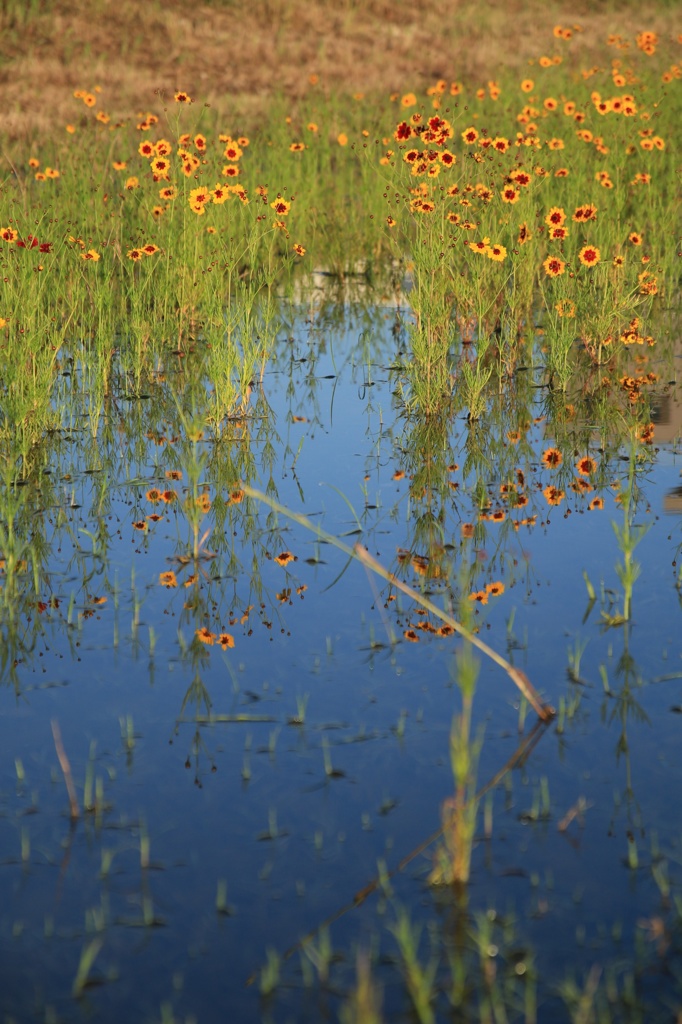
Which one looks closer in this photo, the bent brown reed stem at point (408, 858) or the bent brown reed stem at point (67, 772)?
the bent brown reed stem at point (408, 858)

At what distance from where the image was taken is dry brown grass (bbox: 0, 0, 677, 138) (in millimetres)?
14977

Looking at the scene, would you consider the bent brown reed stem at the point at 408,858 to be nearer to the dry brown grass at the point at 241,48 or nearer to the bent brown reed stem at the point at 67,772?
the bent brown reed stem at the point at 67,772

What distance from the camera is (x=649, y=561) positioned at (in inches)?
181

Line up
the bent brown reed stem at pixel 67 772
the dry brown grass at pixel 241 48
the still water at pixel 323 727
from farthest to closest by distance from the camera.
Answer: the dry brown grass at pixel 241 48
the bent brown reed stem at pixel 67 772
the still water at pixel 323 727

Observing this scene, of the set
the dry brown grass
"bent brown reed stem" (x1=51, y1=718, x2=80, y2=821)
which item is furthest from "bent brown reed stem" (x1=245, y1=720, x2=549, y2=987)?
the dry brown grass

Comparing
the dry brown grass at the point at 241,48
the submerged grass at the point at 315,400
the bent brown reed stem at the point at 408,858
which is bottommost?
the bent brown reed stem at the point at 408,858

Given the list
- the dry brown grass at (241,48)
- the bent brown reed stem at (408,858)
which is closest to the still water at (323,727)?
the bent brown reed stem at (408,858)

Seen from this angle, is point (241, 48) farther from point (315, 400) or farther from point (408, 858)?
point (408, 858)

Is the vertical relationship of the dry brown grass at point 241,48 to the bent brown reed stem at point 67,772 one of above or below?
above

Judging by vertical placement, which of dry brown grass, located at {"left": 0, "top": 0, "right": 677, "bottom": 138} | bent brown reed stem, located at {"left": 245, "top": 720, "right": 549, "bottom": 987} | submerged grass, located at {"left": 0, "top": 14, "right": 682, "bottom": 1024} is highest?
dry brown grass, located at {"left": 0, "top": 0, "right": 677, "bottom": 138}

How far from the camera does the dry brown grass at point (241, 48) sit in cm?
1498

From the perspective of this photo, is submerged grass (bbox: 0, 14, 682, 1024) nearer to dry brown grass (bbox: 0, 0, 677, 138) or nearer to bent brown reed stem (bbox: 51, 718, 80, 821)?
bent brown reed stem (bbox: 51, 718, 80, 821)

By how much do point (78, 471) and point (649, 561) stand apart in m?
2.45

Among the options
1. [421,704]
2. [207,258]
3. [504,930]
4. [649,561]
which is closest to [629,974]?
[504,930]
